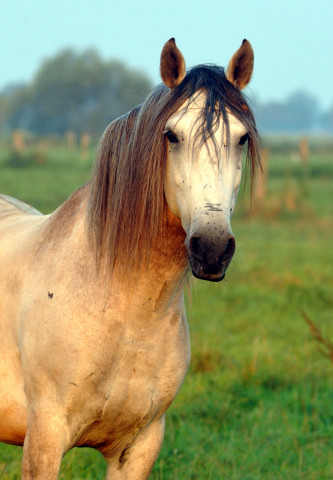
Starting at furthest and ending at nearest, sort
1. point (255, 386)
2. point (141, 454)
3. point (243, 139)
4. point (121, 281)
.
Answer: point (255, 386) < point (141, 454) < point (121, 281) < point (243, 139)

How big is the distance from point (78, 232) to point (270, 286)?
19.5 ft

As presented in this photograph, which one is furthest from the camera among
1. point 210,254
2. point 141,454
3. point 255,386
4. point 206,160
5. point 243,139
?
point 255,386

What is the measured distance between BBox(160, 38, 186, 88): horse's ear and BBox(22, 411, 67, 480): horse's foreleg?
4.04 ft

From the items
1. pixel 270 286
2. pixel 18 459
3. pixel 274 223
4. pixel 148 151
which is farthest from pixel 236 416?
pixel 274 223

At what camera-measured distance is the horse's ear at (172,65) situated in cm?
230

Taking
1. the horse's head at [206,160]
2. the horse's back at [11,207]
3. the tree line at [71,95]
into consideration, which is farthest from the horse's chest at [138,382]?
the tree line at [71,95]

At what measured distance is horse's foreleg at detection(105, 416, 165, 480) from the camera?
2721mm

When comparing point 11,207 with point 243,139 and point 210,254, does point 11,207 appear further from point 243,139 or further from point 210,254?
point 210,254

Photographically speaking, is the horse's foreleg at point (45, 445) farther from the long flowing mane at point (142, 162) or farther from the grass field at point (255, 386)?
the grass field at point (255, 386)

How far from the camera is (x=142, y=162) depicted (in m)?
2.36

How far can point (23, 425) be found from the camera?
2609mm

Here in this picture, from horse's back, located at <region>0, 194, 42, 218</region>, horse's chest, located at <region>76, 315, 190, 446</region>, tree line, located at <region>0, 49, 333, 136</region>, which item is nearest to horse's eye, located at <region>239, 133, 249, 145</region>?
horse's chest, located at <region>76, 315, 190, 446</region>

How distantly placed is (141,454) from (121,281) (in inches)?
29.1

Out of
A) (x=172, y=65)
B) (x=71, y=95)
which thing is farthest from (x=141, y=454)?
(x=71, y=95)
